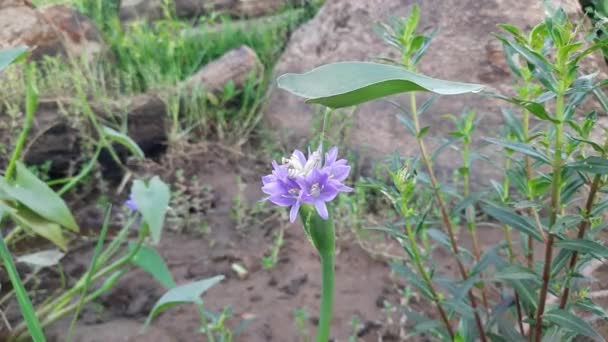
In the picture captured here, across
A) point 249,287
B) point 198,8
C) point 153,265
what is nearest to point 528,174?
point 153,265

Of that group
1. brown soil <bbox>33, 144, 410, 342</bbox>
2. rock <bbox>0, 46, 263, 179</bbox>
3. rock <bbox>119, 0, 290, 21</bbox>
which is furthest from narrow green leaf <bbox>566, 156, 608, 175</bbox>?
rock <bbox>119, 0, 290, 21</bbox>

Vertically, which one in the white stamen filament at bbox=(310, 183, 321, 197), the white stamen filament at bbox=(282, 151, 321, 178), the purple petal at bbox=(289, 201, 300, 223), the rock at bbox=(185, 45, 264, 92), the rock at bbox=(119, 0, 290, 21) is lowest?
the rock at bbox=(119, 0, 290, 21)

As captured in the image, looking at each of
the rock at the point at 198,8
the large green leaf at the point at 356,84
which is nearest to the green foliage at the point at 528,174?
the large green leaf at the point at 356,84

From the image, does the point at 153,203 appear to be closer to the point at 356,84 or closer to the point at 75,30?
the point at 356,84

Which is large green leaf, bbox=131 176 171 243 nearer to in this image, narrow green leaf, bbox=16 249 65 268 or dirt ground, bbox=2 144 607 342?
narrow green leaf, bbox=16 249 65 268

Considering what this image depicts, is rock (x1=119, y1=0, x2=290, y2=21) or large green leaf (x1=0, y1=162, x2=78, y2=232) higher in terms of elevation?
large green leaf (x1=0, y1=162, x2=78, y2=232)
